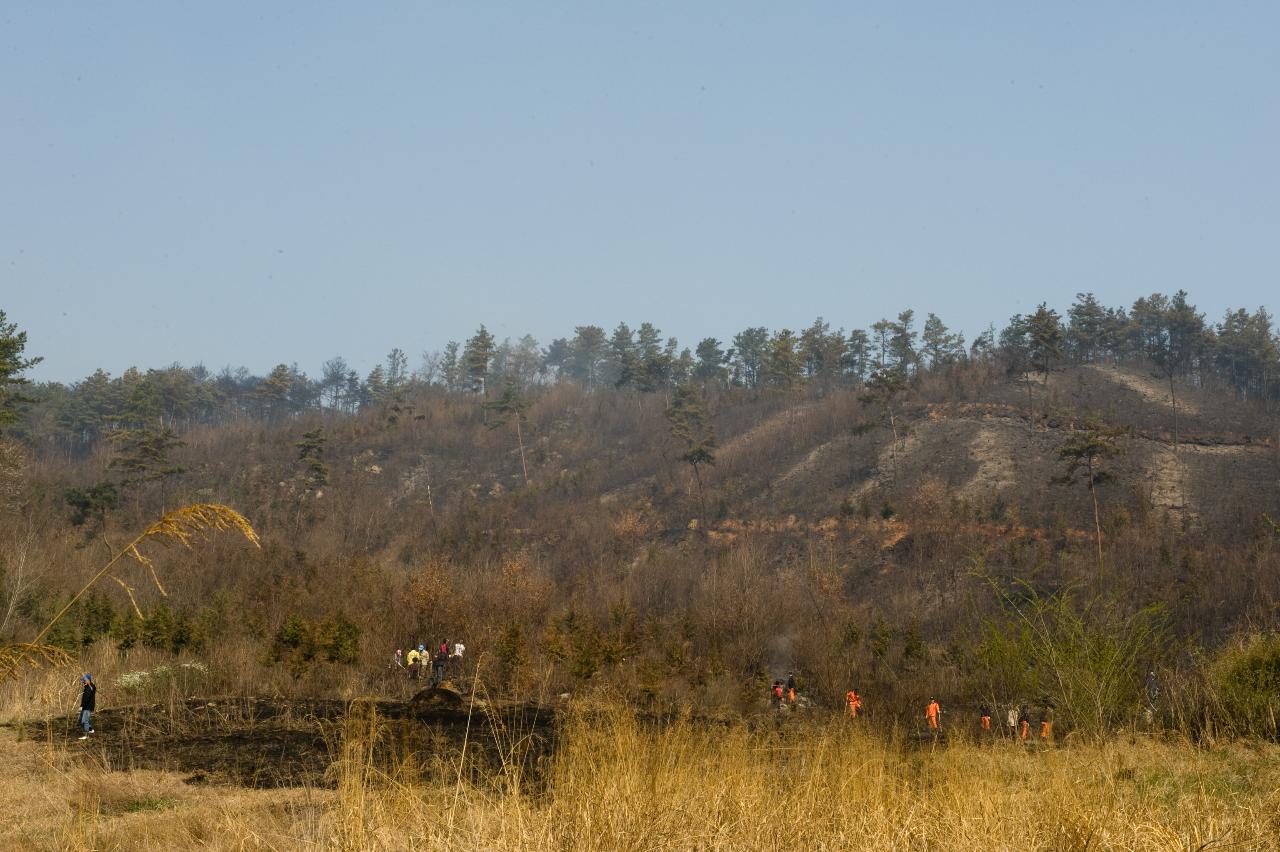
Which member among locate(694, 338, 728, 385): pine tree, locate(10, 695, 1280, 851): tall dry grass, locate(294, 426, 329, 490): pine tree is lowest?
locate(10, 695, 1280, 851): tall dry grass

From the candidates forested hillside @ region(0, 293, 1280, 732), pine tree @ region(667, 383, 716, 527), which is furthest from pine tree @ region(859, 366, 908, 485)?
pine tree @ region(667, 383, 716, 527)

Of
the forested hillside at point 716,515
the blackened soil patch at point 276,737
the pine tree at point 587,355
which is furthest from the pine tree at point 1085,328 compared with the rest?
the blackened soil patch at point 276,737

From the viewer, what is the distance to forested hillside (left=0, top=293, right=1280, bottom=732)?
31.7 metres

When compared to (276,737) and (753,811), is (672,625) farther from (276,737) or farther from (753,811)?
(753,811)

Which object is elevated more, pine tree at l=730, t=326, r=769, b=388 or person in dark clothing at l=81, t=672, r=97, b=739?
pine tree at l=730, t=326, r=769, b=388

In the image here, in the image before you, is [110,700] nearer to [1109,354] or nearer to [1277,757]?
[1277,757]

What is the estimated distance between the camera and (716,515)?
65.1m

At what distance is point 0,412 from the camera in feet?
138

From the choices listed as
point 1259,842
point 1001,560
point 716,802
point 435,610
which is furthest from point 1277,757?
point 1001,560

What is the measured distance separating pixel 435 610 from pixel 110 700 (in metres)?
13.2

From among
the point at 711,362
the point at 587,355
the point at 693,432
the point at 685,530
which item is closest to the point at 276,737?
the point at 685,530

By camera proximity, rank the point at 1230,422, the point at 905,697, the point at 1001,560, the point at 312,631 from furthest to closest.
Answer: the point at 1230,422
the point at 1001,560
the point at 312,631
the point at 905,697

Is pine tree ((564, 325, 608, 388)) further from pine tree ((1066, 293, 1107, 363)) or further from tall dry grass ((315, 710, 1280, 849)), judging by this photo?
tall dry grass ((315, 710, 1280, 849))

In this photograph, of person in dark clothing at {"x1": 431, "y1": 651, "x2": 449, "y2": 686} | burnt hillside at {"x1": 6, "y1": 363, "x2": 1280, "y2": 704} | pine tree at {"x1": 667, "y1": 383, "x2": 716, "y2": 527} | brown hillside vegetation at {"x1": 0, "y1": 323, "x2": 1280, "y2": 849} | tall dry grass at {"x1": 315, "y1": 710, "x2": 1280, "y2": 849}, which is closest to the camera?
tall dry grass at {"x1": 315, "y1": 710, "x2": 1280, "y2": 849}
